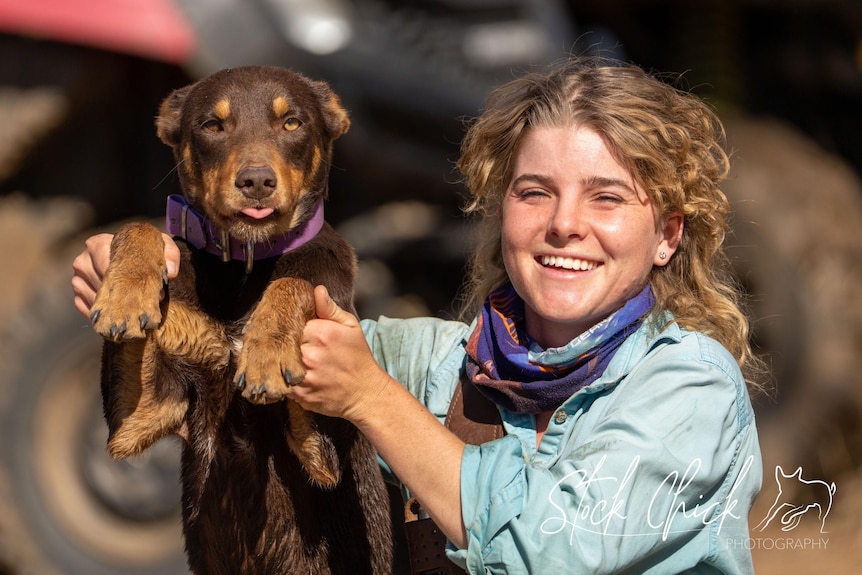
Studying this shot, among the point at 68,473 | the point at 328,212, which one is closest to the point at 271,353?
the point at 68,473

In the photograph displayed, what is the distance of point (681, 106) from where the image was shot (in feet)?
8.59

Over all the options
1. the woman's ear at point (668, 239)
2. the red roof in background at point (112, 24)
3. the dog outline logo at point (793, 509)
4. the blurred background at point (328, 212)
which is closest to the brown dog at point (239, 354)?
the woman's ear at point (668, 239)

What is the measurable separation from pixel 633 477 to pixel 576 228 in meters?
0.59

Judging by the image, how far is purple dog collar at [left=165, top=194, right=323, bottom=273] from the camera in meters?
2.62

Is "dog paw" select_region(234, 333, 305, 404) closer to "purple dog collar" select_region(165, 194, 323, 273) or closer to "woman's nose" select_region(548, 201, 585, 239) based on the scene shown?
"purple dog collar" select_region(165, 194, 323, 273)

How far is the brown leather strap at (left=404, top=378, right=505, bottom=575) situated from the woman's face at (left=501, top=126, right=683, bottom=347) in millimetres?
292

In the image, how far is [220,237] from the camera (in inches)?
103

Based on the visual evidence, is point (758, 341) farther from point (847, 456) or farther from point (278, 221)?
point (278, 221)

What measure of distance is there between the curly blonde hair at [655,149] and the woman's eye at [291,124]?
452 mm

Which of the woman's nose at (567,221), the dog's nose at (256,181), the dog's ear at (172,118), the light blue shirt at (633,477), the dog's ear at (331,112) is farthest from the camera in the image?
the dog's ear at (331,112)

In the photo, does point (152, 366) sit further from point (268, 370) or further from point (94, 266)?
point (268, 370)

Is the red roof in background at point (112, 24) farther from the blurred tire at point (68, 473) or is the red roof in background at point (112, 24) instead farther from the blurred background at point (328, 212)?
the blurred tire at point (68, 473)

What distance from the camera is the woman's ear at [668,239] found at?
8.65 ft

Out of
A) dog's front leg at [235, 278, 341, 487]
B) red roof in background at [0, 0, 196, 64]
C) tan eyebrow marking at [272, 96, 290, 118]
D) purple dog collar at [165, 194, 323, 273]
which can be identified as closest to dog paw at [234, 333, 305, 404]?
dog's front leg at [235, 278, 341, 487]
